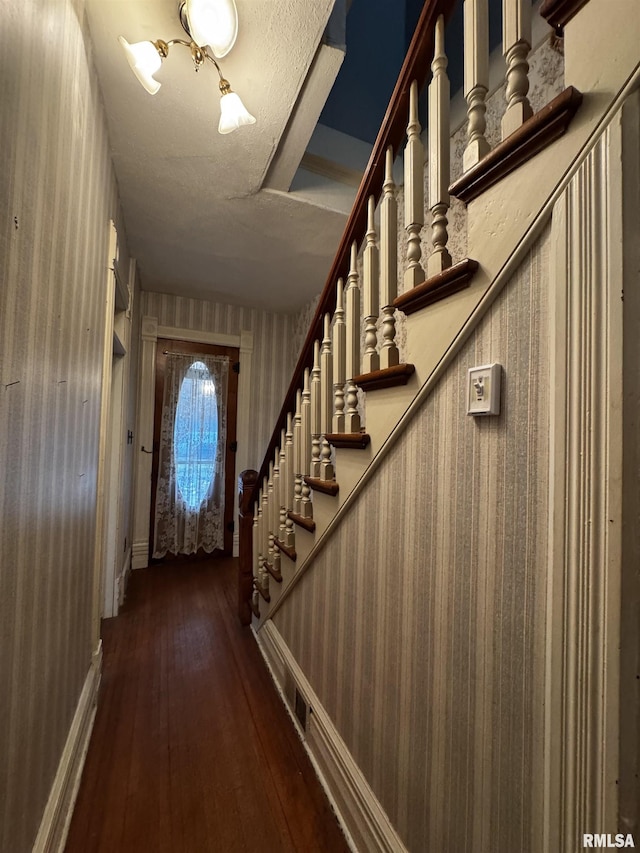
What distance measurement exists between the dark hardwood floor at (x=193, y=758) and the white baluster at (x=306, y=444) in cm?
92

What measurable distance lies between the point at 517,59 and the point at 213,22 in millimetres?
1038

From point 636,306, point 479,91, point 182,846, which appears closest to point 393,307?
point 479,91

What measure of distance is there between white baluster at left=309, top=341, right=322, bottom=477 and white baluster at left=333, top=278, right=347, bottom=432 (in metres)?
0.14

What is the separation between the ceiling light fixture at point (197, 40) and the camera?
1.12 m

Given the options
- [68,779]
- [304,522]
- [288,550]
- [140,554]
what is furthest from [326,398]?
[140,554]

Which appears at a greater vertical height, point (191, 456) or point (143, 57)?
point (143, 57)

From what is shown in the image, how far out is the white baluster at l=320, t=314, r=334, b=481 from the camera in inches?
54.4

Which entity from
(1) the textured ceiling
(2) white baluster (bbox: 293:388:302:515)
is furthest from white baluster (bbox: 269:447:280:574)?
(1) the textured ceiling

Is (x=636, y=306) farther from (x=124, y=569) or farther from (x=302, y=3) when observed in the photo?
(x=124, y=569)

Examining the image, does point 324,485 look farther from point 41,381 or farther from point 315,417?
point 41,381

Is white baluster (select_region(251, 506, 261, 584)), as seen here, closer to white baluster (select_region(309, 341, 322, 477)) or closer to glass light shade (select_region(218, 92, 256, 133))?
white baluster (select_region(309, 341, 322, 477))

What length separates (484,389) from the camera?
28.1 inches

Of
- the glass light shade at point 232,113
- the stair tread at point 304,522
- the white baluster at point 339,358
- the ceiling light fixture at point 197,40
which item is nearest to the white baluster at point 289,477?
the stair tread at point 304,522

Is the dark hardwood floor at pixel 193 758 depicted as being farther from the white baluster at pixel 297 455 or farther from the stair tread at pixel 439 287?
the stair tread at pixel 439 287
